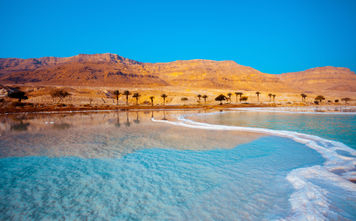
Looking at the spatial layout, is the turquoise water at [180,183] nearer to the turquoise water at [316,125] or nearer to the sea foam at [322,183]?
the sea foam at [322,183]

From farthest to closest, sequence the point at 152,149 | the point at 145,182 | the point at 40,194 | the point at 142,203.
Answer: the point at 152,149 → the point at 145,182 → the point at 40,194 → the point at 142,203

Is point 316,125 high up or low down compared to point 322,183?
up

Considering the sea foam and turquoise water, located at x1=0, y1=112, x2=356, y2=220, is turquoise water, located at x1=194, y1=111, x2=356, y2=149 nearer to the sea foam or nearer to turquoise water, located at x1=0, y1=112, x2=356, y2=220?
the sea foam

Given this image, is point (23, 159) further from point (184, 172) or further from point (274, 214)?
point (274, 214)

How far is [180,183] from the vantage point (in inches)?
252

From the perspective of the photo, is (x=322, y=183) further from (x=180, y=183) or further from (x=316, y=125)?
(x=316, y=125)

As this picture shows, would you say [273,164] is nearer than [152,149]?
Yes

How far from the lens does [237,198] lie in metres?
5.31

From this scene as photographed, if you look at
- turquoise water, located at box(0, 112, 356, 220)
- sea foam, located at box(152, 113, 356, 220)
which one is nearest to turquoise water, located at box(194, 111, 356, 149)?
sea foam, located at box(152, 113, 356, 220)

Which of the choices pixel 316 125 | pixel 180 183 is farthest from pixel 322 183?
pixel 316 125

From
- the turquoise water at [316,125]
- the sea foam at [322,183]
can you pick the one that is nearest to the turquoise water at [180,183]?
the sea foam at [322,183]

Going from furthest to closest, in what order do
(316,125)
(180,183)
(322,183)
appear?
(316,125) → (180,183) → (322,183)

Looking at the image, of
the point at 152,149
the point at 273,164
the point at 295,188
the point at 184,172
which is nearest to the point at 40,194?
the point at 184,172

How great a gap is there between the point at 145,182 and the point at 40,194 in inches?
121
